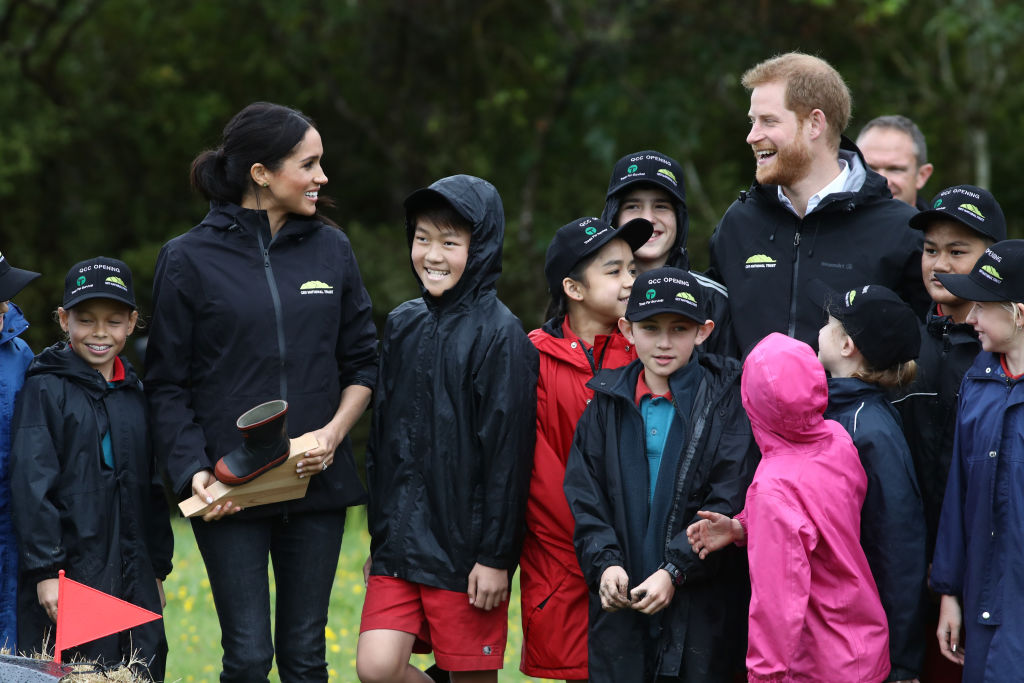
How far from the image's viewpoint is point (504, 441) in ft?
14.5

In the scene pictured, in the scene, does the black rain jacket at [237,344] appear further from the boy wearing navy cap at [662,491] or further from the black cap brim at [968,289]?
the black cap brim at [968,289]

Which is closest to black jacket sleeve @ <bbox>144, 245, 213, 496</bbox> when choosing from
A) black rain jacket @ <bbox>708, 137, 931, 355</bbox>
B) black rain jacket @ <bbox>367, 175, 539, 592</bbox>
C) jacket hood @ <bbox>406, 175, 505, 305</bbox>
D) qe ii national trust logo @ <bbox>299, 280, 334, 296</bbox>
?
qe ii national trust logo @ <bbox>299, 280, 334, 296</bbox>

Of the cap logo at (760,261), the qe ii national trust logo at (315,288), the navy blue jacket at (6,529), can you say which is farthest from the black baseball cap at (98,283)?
the cap logo at (760,261)

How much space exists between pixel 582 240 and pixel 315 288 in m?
1.04

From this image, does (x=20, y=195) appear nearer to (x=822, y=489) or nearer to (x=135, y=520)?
(x=135, y=520)

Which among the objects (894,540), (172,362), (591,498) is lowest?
Answer: (894,540)

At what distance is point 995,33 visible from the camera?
467 inches

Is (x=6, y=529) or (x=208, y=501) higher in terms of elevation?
(x=208, y=501)

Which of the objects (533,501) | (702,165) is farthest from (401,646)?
(702,165)

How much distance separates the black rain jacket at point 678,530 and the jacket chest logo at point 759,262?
0.68 m

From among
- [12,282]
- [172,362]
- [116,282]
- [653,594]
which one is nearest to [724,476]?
[653,594]

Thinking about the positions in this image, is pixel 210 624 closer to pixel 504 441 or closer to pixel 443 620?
pixel 443 620

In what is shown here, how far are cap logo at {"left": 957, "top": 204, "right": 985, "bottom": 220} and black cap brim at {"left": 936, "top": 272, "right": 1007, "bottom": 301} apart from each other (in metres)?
0.39

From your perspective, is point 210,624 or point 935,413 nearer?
point 935,413
